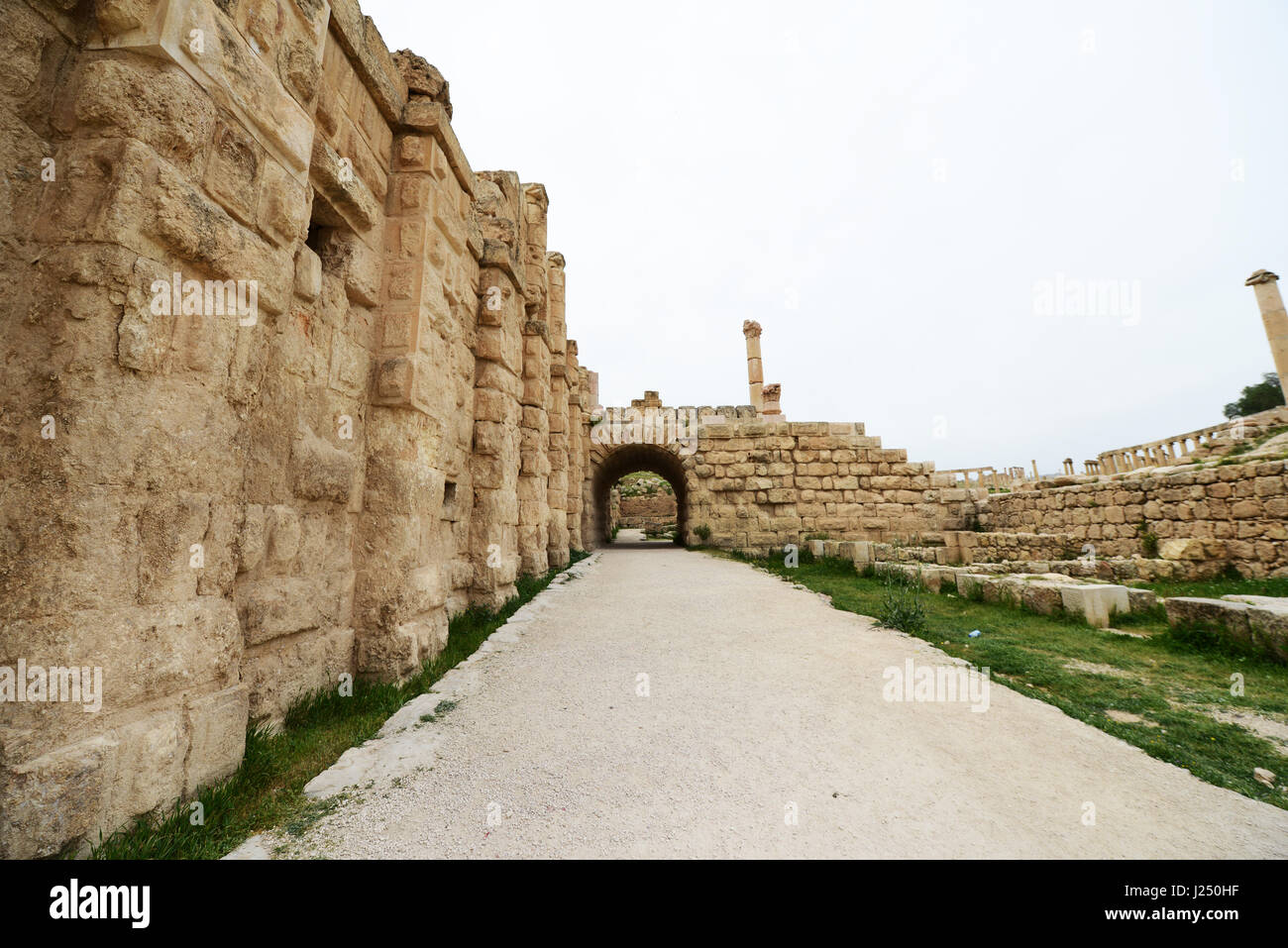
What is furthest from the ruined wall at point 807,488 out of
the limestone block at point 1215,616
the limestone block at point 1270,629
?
the limestone block at point 1270,629

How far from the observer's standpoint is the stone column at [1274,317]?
17719mm

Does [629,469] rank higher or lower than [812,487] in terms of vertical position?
higher

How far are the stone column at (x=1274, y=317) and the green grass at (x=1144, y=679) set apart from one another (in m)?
21.8

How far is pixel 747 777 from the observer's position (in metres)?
2.39

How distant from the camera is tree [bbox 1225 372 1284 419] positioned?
2697cm

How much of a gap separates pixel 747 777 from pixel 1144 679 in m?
3.40

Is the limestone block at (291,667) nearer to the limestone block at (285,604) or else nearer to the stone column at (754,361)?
the limestone block at (285,604)

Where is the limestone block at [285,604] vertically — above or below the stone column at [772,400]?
below

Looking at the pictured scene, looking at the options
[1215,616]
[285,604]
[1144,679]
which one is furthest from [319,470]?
[1215,616]

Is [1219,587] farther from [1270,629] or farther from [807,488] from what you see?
[807,488]

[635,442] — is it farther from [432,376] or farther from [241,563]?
[241,563]

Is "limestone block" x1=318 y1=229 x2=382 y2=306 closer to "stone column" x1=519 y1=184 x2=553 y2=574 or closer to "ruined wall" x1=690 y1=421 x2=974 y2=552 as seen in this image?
"stone column" x1=519 y1=184 x2=553 y2=574

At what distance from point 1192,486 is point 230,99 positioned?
42.1ft

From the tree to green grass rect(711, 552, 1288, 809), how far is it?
3487 cm
